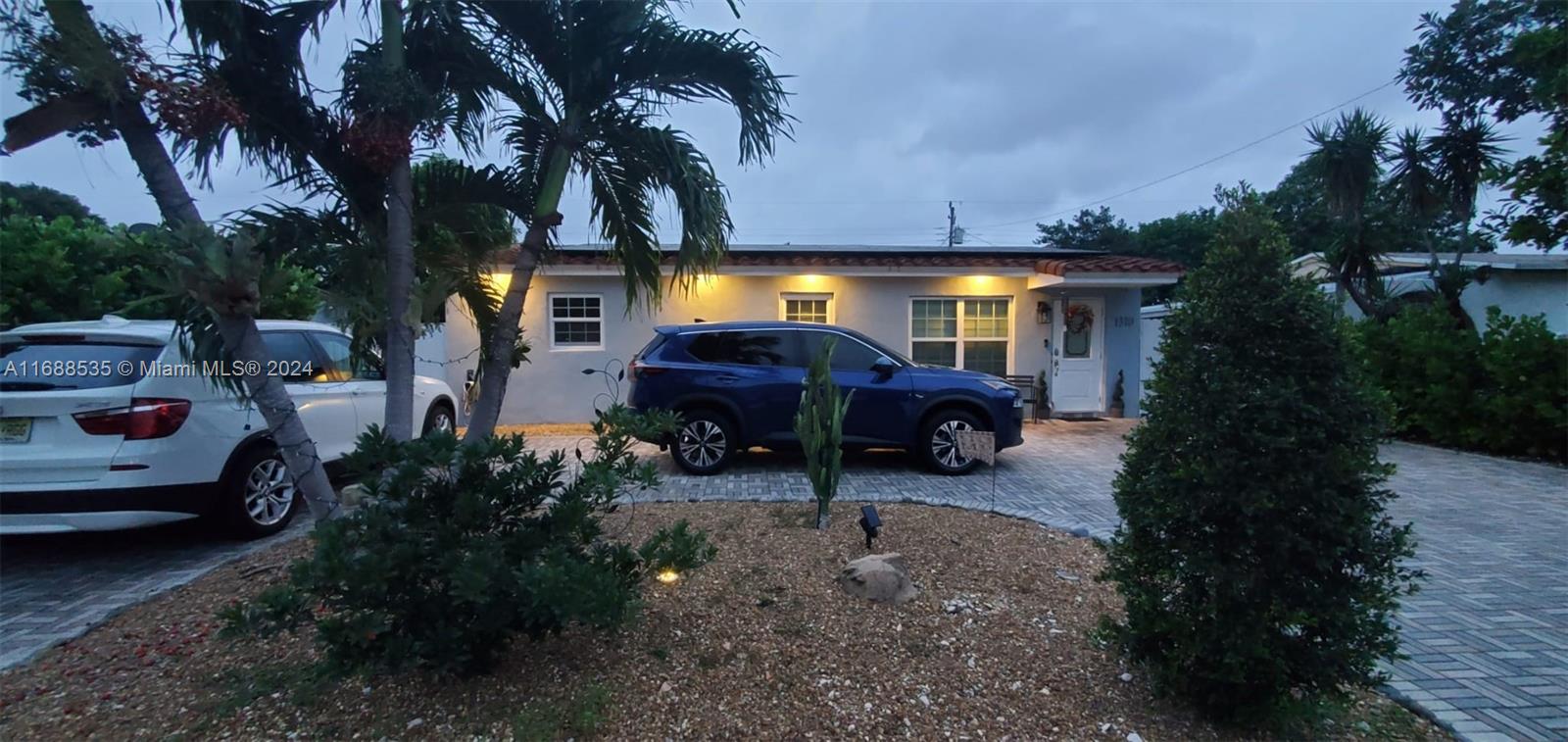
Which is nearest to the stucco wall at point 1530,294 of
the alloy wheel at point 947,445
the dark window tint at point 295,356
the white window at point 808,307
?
the alloy wheel at point 947,445

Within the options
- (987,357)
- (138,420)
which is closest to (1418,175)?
(987,357)

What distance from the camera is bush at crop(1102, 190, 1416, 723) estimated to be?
2.32 metres

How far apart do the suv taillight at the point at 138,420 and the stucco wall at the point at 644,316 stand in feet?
20.4

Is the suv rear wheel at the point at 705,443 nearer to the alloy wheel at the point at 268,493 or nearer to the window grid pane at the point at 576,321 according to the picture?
the alloy wheel at the point at 268,493

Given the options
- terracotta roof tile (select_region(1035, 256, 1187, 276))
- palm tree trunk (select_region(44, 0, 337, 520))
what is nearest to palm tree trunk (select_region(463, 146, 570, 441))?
palm tree trunk (select_region(44, 0, 337, 520))

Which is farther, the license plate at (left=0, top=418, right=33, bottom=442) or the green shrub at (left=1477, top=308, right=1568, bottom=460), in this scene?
the green shrub at (left=1477, top=308, right=1568, bottom=460)

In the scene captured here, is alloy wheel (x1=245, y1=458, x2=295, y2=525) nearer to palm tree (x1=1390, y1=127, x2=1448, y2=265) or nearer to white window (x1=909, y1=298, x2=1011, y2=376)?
white window (x1=909, y1=298, x2=1011, y2=376)

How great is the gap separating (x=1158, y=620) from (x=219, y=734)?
338cm

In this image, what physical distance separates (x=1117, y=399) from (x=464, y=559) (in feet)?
38.0

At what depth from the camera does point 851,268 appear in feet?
34.9

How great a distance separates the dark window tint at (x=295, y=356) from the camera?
5.64 meters

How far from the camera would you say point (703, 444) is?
24.1 feet

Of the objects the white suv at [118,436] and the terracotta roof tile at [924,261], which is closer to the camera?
the white suv at [118,436]

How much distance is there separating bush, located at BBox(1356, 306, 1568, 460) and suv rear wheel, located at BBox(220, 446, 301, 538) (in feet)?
33.3
